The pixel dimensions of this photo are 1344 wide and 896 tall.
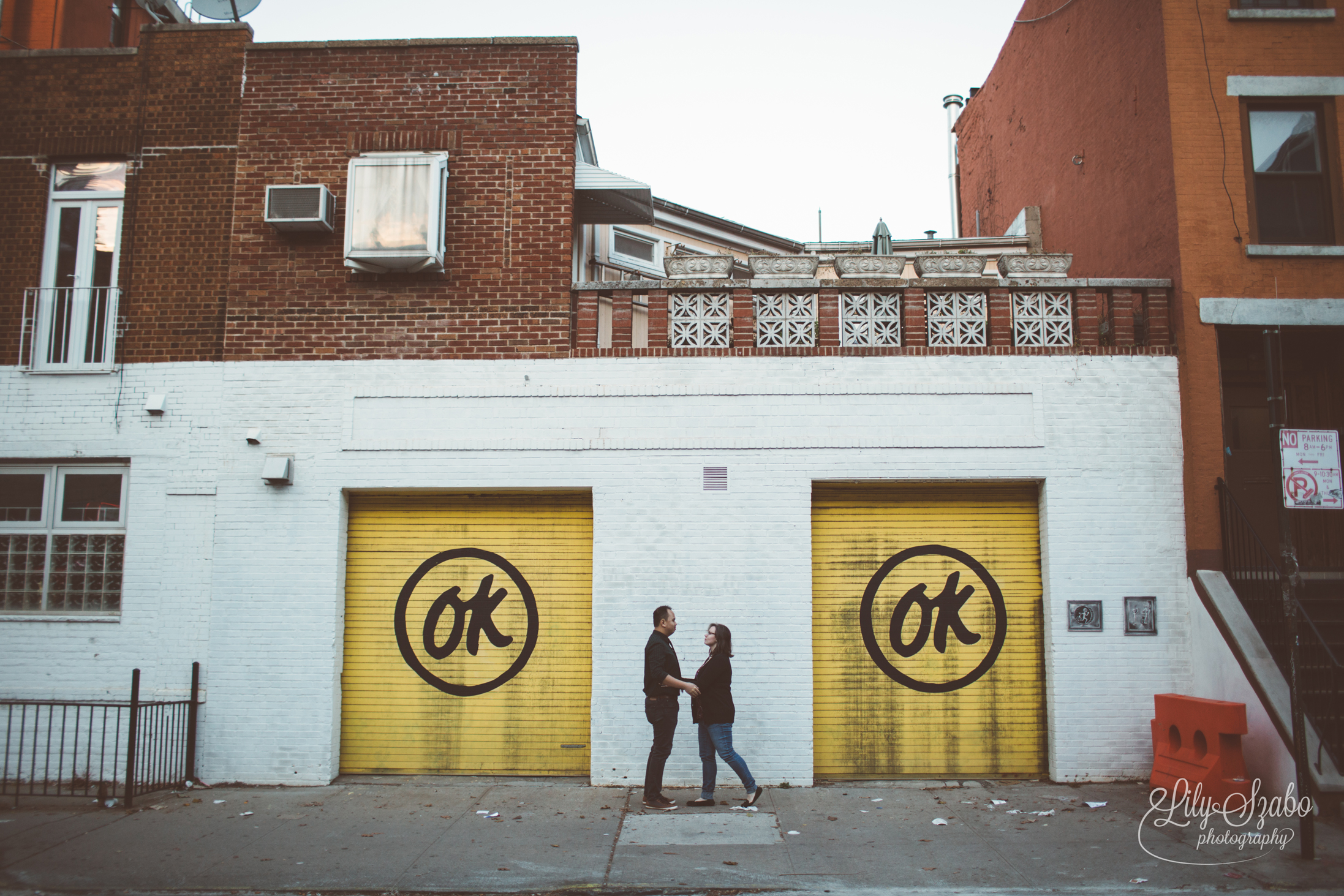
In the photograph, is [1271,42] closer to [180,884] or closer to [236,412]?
[236,412]

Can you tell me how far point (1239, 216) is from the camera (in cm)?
930

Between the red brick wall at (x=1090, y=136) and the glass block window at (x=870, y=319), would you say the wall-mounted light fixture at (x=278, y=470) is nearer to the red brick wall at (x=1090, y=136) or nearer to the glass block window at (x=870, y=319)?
the glass block window at (x=870, y=319)

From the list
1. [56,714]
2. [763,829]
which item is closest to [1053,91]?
[763,829]

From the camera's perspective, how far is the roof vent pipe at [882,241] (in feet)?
40.2

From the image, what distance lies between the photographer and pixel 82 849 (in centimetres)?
687

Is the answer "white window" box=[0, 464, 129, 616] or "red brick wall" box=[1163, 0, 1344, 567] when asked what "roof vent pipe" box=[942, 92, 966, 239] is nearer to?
"red brick wall" box=[1163, 0, 1344, 567]

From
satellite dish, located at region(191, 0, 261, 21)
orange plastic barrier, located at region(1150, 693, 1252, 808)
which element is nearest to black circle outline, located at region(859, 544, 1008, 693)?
orange plastic barrier, located at region(1150, 693, 1252, 808)

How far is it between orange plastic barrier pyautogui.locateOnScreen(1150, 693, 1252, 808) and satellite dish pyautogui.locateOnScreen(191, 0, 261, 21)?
41.3 ft

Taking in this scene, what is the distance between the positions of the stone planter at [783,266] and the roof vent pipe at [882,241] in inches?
116

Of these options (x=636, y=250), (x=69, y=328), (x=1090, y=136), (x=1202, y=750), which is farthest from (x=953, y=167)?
(x=69, y=328)

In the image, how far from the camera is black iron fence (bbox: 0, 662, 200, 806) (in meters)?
8.45

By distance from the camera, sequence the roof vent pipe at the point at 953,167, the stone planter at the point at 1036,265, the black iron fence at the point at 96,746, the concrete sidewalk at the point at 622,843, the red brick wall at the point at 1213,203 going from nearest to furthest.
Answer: the concrete sidewalk at the point at 622,843 → the black iron fence at the point at 96,746 → the red brick wall at the point at 1213,203 → the stone planter at the point at 1036,265 → the roof vent pipe at the point at 953,167

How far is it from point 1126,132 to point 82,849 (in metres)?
12.6

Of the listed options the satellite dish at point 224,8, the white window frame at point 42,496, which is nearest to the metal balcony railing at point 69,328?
the white window frame at point 42,496
